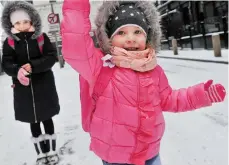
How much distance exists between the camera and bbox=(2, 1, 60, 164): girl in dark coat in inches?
106

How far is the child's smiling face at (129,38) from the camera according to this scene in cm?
155

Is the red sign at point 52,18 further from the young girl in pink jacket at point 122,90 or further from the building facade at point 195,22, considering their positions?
the young girl in pink jacket at point 122,90

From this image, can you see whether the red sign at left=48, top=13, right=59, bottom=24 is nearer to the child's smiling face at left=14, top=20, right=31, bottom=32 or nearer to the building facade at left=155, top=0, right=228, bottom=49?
the building facade at left=155, top=0, right=228, bottom=49

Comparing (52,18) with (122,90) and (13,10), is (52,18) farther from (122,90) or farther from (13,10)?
(122,90)

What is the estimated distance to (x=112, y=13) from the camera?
1.59 m

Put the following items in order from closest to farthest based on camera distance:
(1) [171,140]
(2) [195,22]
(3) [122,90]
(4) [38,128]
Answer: (3) [122,90] → (4) [38,128] → (1) [171,140] → (2) [195,22]

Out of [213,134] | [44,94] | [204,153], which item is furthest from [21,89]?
[213,134]

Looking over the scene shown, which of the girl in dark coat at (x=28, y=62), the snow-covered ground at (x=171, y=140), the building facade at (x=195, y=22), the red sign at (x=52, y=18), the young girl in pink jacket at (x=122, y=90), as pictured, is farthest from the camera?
the building facade at (x=195, y=22)

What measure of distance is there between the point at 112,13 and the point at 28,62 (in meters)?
1.39

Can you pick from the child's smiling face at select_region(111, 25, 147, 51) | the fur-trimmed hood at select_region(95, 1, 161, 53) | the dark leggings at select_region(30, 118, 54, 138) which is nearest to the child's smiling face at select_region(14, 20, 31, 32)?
the dark leggings at select_region(30, 118, 54, 138)

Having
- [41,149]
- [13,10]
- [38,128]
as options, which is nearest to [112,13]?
[13,10]

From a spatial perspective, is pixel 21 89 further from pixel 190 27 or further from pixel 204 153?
A: pixel 190 27

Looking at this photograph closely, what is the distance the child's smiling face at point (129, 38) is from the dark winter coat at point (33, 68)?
4.35 feet

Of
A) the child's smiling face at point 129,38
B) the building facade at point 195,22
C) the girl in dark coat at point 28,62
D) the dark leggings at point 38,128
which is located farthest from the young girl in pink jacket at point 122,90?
the building facade at point 195,22
